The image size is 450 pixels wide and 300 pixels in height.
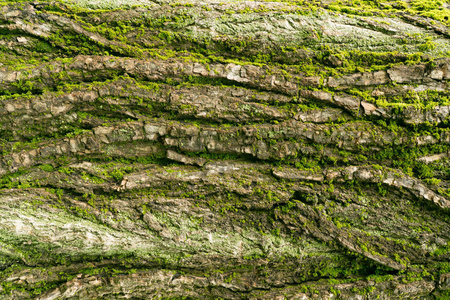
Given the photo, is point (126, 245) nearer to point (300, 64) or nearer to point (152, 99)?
point (152, 99)

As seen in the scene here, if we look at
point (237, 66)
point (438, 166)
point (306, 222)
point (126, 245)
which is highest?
point (237, 66)

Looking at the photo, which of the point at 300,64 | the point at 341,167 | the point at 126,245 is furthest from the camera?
the point at 300,64

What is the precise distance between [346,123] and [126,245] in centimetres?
996

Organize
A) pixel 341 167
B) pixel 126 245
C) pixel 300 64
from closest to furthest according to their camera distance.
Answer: pixel 126 245
pixel 341 167
pixel 300 64

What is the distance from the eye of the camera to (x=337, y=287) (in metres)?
8.77

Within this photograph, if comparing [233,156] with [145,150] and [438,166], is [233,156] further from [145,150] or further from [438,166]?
[438,166]

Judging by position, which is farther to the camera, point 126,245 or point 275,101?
point 275,101

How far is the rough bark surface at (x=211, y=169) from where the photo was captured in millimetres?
8680

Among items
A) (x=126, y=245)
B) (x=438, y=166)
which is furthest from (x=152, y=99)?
(x=438, y=166)

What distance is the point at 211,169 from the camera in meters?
9.30

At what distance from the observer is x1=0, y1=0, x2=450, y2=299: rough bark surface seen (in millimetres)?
8680

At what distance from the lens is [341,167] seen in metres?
9.36

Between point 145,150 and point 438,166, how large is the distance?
1203 centimetres

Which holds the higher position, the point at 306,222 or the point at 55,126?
the point at 55,126
